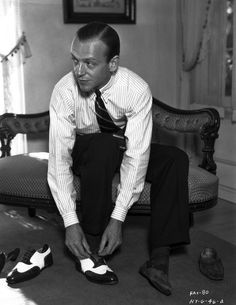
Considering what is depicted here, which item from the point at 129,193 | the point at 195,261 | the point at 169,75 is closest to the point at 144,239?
the point at 195,261

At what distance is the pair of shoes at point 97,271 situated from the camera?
1.97 m

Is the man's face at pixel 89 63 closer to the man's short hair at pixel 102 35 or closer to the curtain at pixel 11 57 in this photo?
the man's short hair at pixel 102 35

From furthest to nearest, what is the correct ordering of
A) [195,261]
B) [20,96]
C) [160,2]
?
[160,2] < [20,96] < [195,261]

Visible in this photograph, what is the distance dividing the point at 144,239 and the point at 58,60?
1544mm

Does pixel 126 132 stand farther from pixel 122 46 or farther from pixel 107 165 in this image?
pixel 122 46

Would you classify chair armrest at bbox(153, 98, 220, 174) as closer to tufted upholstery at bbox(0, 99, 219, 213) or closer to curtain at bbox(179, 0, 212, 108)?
tufted upholstery at bbox(0, 99, 219, 213)

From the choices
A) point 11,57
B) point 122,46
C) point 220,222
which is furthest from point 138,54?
point 220,222

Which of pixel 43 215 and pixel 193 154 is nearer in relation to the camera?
pixel 43 215

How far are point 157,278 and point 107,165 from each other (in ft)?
1.79

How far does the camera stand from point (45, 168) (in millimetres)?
2459

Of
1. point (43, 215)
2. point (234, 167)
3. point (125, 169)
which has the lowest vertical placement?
point (43, 215)

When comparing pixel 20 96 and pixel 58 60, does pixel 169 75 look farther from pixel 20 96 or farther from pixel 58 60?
pixel 20 96

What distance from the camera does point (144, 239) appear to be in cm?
261

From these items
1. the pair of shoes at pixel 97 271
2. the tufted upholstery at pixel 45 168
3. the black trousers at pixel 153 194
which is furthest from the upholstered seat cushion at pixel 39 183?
the pair of shoes at pixel 97 271
